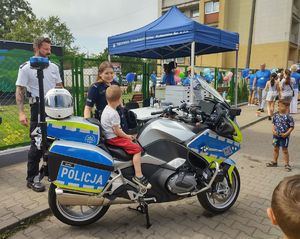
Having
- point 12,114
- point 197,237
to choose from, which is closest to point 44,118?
point 197,237

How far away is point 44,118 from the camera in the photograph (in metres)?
2.47

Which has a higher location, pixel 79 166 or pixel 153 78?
pixel 153 78

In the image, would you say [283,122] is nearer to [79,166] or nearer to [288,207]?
[79,166]

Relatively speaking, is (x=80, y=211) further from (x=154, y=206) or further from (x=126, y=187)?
(x=154, y=206)

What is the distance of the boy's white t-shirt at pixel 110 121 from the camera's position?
282cm

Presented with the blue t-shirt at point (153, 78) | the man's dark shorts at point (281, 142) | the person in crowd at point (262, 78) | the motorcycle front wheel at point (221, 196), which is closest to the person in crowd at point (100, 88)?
the motorcycle front wheel at point (221, 196)

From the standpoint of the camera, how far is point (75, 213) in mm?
3012

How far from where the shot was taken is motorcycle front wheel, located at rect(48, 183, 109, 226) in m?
2.82

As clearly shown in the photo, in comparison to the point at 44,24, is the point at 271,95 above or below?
below

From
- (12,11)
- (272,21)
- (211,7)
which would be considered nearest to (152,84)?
(272,21)

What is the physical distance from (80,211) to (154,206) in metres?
0.94

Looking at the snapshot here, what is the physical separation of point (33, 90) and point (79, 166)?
173 cm

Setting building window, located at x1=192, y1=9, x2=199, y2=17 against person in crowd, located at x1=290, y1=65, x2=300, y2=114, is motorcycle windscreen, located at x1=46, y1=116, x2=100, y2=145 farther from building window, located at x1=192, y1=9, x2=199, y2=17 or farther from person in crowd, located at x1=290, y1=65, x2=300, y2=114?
building window, located at x1=192, y1=9, x2=199, y2=17

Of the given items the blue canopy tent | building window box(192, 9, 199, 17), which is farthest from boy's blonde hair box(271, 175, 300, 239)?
building window box(192, 9, 199, 17)
